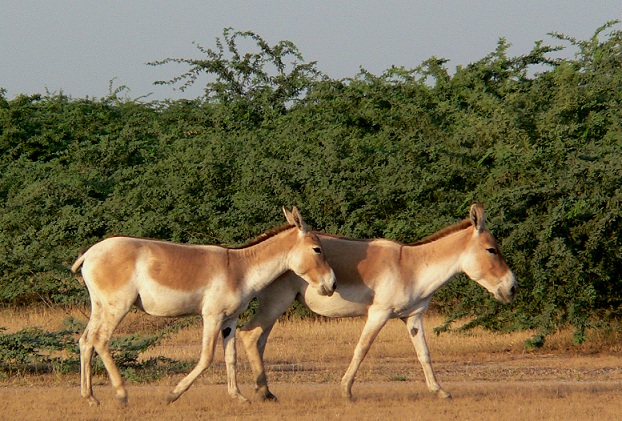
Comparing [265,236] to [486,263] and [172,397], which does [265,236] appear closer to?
[172,397]

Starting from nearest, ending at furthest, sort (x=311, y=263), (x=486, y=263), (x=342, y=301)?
(x=311, y=263) < (x=342, y=301) < (x=486, y=263)

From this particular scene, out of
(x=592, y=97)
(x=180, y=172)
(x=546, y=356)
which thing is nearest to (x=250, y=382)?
(x=546, y=356)

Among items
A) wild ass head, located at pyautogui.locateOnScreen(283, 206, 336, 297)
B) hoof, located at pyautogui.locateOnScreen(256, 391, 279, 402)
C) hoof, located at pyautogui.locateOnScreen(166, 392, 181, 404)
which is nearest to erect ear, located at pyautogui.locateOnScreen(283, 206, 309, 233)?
wild ass head, located at pyautogui.locateOnScreen(283, 206, 336, 297)

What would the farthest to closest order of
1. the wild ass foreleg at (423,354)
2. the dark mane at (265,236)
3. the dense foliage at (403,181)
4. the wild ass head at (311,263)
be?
the dense foliage at (403,181) < the wild ass foreleg at (423,354) < the dark mane at (265,236) < the wild ass head at (311,263)

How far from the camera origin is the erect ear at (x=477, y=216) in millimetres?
10562

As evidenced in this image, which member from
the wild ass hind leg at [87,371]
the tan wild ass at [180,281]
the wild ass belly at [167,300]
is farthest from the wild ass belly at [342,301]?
the wild ass hind leg at [87,371]

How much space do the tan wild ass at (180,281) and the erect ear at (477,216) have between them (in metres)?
1.63

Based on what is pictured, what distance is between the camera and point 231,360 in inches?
399

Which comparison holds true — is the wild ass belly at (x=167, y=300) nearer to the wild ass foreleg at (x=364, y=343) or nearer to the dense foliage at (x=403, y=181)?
the wild ass foreleg at (x=364, y=343)

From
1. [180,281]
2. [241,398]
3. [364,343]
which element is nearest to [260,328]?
[241,398]

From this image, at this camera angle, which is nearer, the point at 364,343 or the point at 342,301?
the point at 364,343

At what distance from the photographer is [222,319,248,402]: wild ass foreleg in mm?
10133

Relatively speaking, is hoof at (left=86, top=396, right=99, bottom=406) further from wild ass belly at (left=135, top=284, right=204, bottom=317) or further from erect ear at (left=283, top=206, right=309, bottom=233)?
erect ear at (left=283, top=206, right=309, bottom=233)

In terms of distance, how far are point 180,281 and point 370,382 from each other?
3.34 metres
